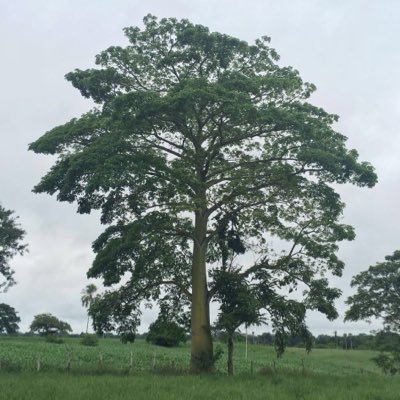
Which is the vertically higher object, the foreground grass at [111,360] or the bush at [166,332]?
the bush at [166,332]

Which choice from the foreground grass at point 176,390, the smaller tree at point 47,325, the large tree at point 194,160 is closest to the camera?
the foreground grass at point 176,390

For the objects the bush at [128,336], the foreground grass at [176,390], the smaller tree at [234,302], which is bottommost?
the foreground grass at [176,390]

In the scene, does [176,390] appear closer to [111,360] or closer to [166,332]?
[166,332]

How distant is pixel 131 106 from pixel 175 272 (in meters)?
8.98

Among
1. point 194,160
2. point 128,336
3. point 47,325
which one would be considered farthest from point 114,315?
point 47,325

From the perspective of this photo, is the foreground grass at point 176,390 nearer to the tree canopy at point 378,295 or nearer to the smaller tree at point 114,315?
the smaller tree at point 114,315

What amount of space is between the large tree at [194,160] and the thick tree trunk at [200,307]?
2.2 inches

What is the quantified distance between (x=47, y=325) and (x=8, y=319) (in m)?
56.1

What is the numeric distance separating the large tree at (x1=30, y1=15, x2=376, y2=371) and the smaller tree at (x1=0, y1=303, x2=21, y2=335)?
38.9m

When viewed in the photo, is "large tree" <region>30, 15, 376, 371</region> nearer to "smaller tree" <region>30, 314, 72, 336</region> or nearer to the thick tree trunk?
the thick tree trunk

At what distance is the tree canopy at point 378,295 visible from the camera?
46.2m

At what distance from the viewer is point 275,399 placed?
1591cm

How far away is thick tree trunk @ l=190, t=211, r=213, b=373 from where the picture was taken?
2452 centimetres

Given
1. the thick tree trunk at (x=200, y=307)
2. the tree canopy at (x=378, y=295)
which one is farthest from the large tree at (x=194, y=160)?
the tree canopy at (x=378, y=295)
